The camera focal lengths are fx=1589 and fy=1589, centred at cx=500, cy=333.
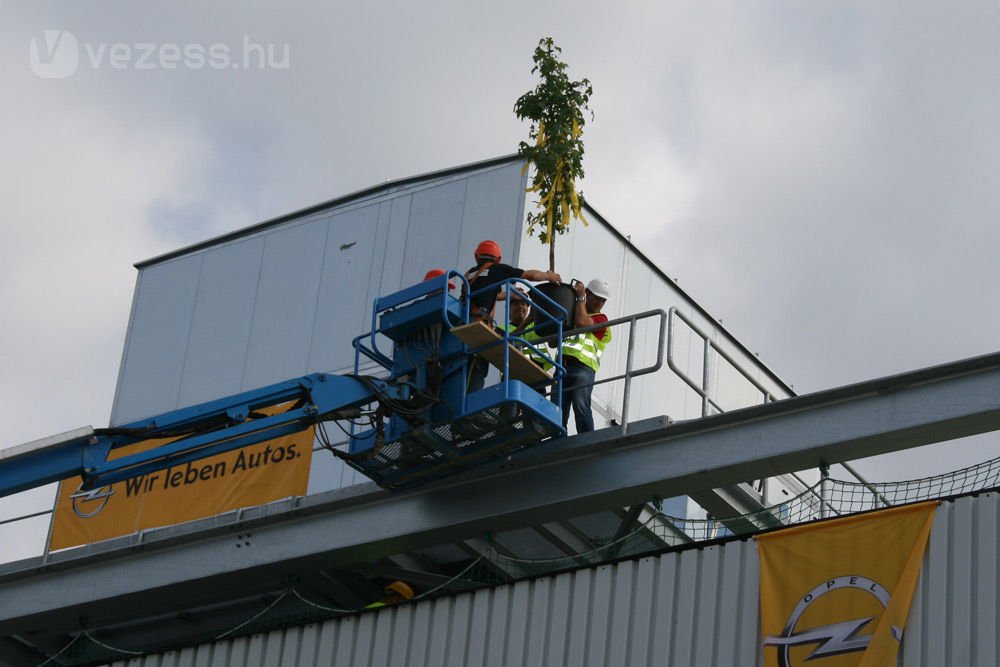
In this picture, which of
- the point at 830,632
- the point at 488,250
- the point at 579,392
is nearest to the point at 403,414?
the point at 579,392

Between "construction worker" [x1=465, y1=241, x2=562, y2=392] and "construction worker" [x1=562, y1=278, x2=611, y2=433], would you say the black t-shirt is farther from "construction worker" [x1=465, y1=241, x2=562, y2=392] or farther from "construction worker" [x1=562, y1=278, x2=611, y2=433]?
"construction worker" [x1=562, y1=278, x2=611, y2=433]

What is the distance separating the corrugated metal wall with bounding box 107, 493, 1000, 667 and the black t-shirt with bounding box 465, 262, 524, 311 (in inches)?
130

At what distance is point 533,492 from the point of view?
1812 cm

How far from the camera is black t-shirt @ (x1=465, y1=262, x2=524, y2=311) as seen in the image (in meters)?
18.5

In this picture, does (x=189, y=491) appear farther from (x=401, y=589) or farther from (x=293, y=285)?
(x=401, y=589)

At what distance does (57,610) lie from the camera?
2183 centimetres

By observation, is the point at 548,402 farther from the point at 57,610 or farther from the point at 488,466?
the point at 57,610

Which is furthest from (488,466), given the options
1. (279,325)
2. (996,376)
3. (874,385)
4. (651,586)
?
(279,325)

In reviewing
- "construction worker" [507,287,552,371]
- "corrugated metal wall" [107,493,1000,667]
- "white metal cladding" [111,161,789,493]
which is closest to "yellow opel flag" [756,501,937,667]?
"corrugated metal wall" [107,493,1000,667]

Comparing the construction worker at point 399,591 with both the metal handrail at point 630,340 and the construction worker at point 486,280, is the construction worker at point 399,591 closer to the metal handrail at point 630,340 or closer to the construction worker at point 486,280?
the construction worker at point 486,280

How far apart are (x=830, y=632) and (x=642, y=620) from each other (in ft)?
6.94

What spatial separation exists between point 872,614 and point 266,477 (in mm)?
10365

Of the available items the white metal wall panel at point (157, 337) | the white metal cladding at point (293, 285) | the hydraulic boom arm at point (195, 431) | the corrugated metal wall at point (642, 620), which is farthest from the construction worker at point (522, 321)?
the white metal wall panel at point (157, 337)

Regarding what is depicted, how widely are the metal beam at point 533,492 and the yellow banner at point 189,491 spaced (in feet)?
3.07
